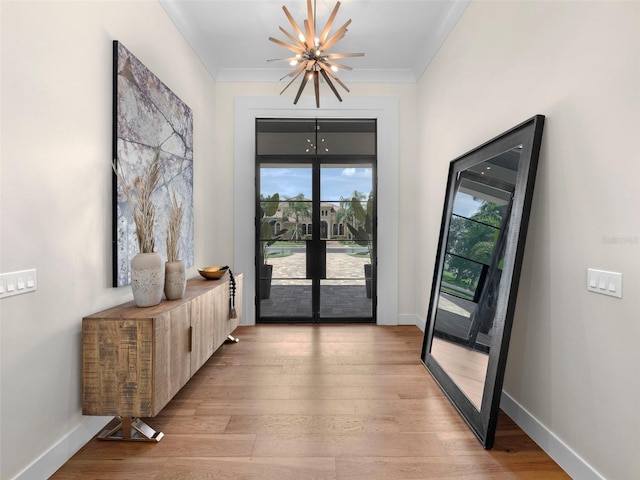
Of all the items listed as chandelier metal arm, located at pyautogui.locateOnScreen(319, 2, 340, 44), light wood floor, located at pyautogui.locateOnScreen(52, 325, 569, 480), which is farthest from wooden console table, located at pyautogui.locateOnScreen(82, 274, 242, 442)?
chandelier metal arm, located at pyautogui.locateOnScreen(319, 2, 340, 44)

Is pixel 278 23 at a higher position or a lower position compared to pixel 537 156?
higher

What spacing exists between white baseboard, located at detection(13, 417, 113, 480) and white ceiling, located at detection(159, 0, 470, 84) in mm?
3122

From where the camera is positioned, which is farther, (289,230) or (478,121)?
(289,230)

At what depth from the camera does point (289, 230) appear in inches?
171

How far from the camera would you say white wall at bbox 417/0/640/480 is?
1.40m

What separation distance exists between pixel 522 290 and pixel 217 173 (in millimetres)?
3517

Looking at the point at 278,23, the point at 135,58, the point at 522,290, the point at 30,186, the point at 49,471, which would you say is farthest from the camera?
the point at 278,23

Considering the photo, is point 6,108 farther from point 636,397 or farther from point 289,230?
point 289,230

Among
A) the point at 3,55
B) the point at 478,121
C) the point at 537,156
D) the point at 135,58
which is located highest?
the point at 135,58

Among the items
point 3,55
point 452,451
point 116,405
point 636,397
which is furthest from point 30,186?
point 636,397

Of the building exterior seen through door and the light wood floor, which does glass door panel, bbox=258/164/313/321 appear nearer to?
the building exterior seen through door

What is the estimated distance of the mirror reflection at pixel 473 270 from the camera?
208cm

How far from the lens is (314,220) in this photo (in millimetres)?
4359

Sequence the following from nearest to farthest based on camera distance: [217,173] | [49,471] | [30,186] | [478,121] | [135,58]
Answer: [30,186]
[49,471]
[135,58]
[478,121]
[217,173]
